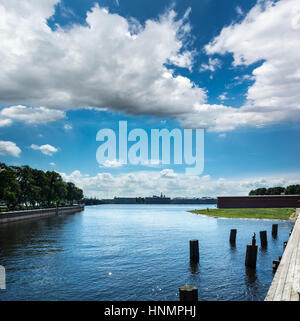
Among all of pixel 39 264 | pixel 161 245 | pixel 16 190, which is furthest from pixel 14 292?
pixel 16 190

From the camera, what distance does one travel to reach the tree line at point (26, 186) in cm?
7319

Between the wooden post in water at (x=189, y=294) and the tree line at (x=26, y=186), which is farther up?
the tree line at (x=26, y=186)

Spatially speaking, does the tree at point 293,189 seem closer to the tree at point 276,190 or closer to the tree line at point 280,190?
the tree line at point 280,190

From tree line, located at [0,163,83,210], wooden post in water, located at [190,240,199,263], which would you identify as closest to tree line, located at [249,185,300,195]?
tree line, located at [0,163,83,210]

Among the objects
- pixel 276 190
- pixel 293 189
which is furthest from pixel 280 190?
pixel 293 189

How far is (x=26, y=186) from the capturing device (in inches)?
3740

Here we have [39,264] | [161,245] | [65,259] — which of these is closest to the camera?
[39,264]

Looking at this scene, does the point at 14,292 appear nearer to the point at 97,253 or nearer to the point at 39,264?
the point at 39,264

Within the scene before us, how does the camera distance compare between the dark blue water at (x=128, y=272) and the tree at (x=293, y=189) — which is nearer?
the dark blue water at (x=128, y=272)

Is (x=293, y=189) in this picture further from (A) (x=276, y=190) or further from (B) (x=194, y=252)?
(B) (x=194, y=252)

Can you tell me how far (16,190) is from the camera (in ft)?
267

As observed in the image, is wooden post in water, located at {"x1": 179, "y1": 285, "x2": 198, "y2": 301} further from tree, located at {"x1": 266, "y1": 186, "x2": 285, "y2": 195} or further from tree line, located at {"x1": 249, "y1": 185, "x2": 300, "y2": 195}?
tree, located at {"x1": 266, "y1": 186, "x2": 285, "y2": 195}

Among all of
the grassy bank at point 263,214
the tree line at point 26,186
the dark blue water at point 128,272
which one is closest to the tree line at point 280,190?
the grassy bank at point 263,214
